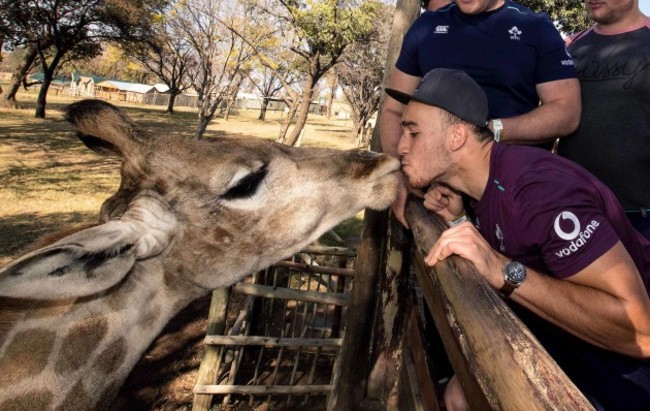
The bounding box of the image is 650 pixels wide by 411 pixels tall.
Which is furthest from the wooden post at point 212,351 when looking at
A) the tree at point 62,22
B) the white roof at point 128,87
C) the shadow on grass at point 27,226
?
the white roof at point 128,87

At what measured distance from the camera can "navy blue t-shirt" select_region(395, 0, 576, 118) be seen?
9.07 ft

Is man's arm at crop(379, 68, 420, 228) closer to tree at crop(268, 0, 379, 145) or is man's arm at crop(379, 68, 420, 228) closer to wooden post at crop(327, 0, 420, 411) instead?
wooden post at crop(327, 0, 420, 411)

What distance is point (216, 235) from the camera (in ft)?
8.10

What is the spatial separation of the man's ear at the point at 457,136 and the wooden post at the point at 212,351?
9.32ft

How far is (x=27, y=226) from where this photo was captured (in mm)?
8117

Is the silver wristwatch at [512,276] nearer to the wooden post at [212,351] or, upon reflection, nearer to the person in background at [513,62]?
the person in background at [513,62]

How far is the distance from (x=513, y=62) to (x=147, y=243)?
2.32 meters

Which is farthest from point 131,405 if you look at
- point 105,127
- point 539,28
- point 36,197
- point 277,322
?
point 36,197

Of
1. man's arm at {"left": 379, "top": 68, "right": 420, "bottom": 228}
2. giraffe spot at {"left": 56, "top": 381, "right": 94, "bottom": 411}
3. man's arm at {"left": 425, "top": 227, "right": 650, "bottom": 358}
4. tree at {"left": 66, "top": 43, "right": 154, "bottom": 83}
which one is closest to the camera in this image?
man's arm at {"left": 425, "top": 227, "right": 650, "bottom": 358}

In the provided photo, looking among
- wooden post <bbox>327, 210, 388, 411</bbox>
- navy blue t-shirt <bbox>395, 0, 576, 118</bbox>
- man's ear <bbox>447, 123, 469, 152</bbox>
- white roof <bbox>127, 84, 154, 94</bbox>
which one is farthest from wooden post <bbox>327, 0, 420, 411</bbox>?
white roof <bbox>127, 84, 154, 94</bbox>

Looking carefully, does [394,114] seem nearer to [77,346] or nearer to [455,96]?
[455,96]

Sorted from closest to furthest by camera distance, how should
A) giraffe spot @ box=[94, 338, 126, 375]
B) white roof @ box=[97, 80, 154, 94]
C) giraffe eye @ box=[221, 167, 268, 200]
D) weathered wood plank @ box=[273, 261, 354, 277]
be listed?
1. giraffe spot @ box=[94, 338, 126, 375]
2. giraffe eye @ box=[221, 167, 268, 200]
3. weathered wood plank @ box=[273, 261, 354, 277]
4. white roof @ box=[97, 80, 154, 94]

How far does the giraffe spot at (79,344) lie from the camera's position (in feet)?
6.75

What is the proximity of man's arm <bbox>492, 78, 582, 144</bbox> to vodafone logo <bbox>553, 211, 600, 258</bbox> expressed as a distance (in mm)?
915
